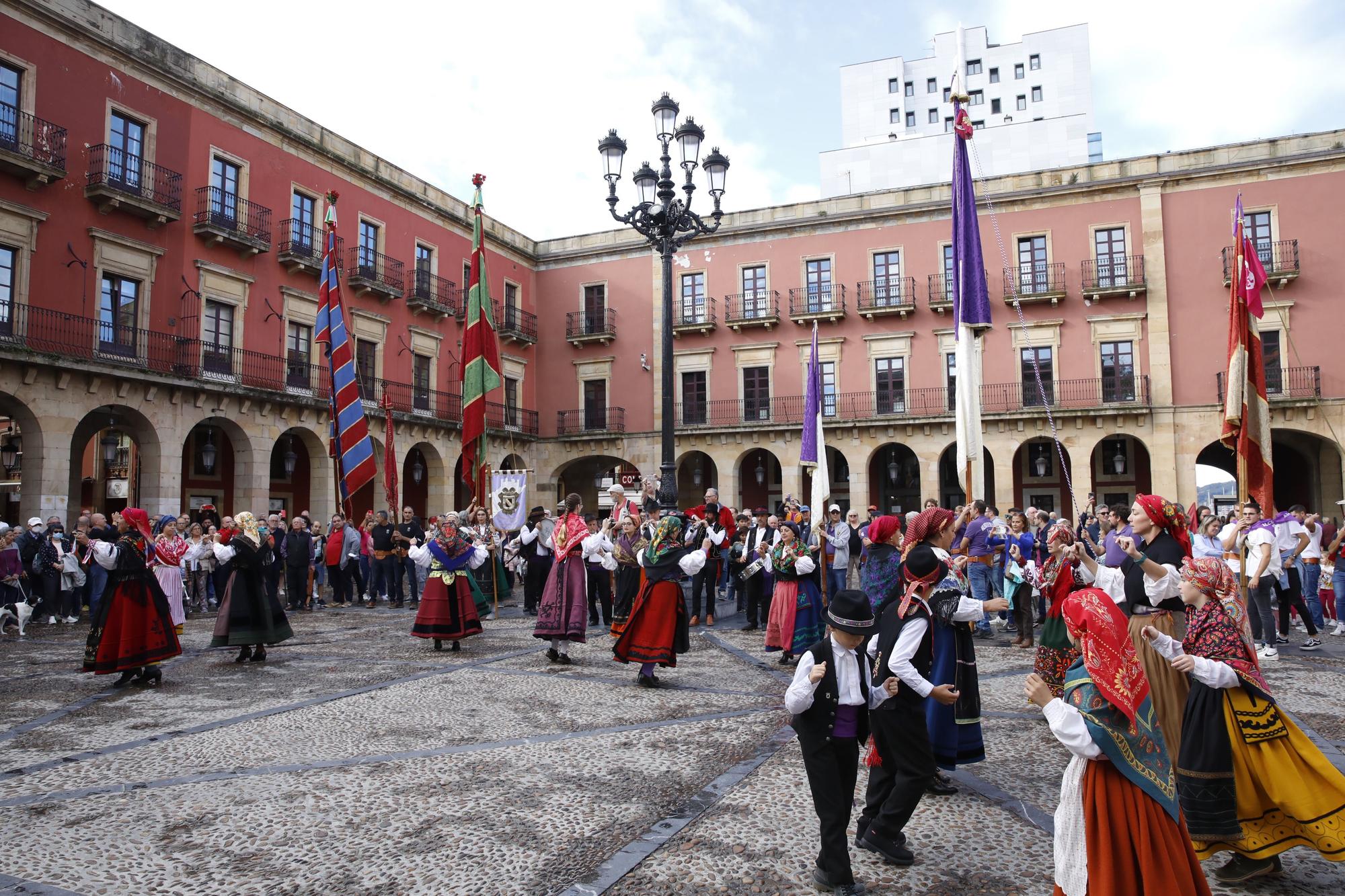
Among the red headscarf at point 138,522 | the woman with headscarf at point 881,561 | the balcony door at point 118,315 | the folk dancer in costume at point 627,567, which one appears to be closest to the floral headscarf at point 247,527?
the red headscarf at point 138,522

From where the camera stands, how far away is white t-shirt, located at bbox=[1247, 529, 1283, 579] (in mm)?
8711

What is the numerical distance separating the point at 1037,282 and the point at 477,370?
778 inches

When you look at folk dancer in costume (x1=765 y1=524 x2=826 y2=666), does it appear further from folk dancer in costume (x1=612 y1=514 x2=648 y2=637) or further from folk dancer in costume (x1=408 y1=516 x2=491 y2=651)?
folk dancer in costume (x1=408 y1=516 x2=491 y2=651)

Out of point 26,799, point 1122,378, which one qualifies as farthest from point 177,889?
point 1122,378

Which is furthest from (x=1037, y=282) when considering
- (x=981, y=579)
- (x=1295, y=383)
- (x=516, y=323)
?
(x=981, y=579)

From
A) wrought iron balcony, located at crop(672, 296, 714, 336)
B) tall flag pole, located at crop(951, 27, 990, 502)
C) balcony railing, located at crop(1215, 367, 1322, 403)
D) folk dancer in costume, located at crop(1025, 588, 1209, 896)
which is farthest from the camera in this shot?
wrought iron balcony, located at crop(672, 296, 714, 336)

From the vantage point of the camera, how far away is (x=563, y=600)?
8.55 m

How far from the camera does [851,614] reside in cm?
347

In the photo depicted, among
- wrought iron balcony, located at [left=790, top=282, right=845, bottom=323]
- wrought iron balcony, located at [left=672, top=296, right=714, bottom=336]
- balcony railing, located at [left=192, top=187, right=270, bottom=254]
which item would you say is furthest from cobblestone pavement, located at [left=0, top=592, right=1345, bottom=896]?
wrought iron balcony, located at [left=672, top=296, right=714, bottom=336]

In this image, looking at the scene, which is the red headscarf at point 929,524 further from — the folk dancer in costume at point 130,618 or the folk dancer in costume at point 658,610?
the folk dancer in costume at point 130,618

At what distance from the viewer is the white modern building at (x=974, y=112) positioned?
1500 inches

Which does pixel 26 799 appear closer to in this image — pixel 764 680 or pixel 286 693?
pixel 286 693

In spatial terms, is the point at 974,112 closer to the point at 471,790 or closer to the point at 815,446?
the point at 815,446

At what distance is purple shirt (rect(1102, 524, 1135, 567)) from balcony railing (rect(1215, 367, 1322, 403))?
21.0 m
